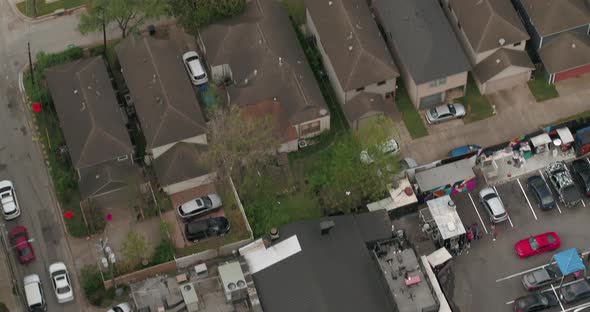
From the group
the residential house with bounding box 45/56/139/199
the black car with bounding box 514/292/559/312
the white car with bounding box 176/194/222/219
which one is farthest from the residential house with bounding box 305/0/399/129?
the black car with bounding box 514/292/559/312

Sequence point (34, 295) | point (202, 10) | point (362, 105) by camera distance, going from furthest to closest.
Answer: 1. point (202, 10)
2. point (362, 105)
3. point (34, 295)

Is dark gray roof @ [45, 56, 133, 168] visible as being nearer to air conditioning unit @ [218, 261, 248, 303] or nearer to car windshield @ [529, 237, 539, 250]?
air conditioning unit @ [218, 261, 248, 303]

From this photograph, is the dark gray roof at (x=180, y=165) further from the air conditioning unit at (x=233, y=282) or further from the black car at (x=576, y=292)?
the black car at (x=576, y=292)

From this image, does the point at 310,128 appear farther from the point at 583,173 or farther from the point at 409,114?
the point at 583,173

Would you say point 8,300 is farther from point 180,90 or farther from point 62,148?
point 180,90

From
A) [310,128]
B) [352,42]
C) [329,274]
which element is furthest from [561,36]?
[329,274]

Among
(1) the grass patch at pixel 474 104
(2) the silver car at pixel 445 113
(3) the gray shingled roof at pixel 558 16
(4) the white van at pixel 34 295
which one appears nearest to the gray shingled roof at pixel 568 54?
(3) the gray shingled roof at pixel 558 16
